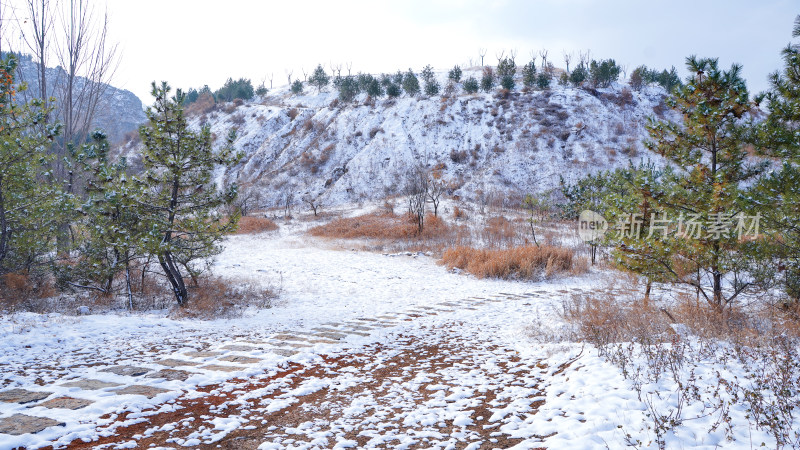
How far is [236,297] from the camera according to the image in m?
10.5

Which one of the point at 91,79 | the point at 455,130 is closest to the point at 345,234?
the point at 91,79

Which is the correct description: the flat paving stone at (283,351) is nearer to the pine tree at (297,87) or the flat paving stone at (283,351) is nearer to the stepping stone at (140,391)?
the stepping stone at (140,391)

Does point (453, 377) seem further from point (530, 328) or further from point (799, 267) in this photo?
point (799, 267)

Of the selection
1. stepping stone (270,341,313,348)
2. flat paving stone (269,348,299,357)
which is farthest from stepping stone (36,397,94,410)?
stepping stone (270,341,313,348)

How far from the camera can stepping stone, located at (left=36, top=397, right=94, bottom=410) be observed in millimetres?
3896

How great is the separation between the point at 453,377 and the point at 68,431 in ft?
13.3

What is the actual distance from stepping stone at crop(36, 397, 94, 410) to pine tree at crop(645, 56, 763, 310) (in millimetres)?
8337

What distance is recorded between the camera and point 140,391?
14.5 ft

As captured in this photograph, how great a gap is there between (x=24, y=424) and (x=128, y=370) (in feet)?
5.09

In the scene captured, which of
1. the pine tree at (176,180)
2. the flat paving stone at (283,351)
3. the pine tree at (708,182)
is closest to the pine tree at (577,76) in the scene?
the pine tree at (708,182)

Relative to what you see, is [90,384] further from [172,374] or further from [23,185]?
[23,185]

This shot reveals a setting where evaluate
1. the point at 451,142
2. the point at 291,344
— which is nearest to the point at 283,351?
the point at 291,344

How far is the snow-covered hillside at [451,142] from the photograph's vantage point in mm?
43031
